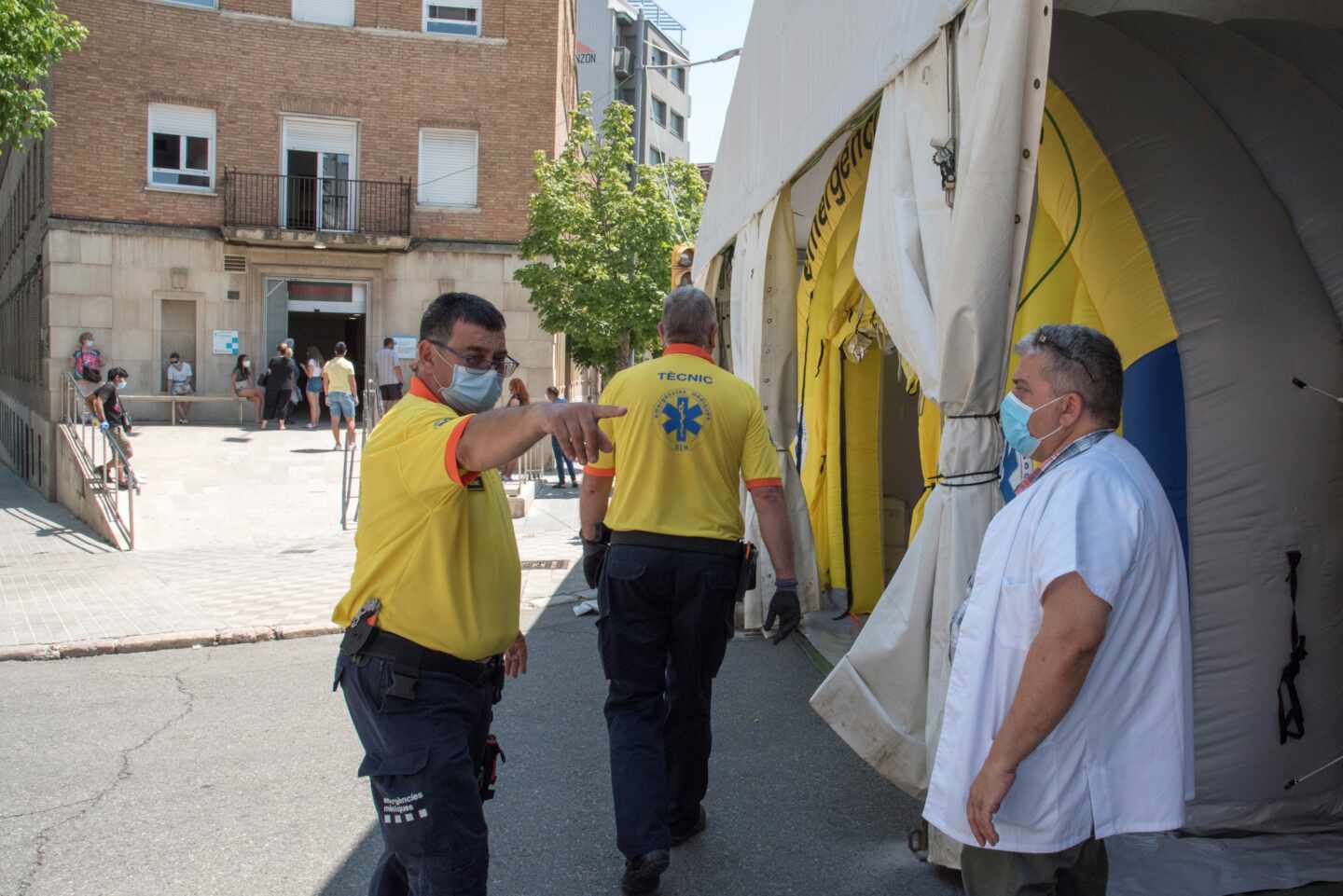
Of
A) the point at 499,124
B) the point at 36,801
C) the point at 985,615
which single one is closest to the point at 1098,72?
the point at 985,615

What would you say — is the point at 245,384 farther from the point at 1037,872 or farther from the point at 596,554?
the point at 1037,872

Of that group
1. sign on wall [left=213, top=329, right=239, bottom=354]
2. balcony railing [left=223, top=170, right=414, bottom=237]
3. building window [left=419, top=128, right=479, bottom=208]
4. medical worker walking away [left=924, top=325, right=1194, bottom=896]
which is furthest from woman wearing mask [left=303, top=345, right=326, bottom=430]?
medical worker walking away [left=924, top=325, right=1194, bottom=896]

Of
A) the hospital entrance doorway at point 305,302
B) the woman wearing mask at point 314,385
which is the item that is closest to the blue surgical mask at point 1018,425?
the woman wearing mask at point 314,385

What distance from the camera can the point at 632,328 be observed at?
21406 millimetres

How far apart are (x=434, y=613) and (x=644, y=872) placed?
4.85 feet

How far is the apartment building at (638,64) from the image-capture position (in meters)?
54.8

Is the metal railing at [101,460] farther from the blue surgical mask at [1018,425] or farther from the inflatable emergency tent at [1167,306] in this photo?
the blue surgical mask at [1018,425]

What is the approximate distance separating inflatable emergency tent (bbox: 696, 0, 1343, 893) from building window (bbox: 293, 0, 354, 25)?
21.4 m

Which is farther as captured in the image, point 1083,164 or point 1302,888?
point 1083,164

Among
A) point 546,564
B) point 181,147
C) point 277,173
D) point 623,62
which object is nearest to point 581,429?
point 546,564

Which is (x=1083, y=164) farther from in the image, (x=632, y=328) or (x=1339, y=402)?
(x=632, y=328)

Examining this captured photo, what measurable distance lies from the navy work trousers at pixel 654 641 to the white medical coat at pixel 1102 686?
162 centimetres

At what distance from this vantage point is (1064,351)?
261cm

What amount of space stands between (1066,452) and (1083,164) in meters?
2.40
